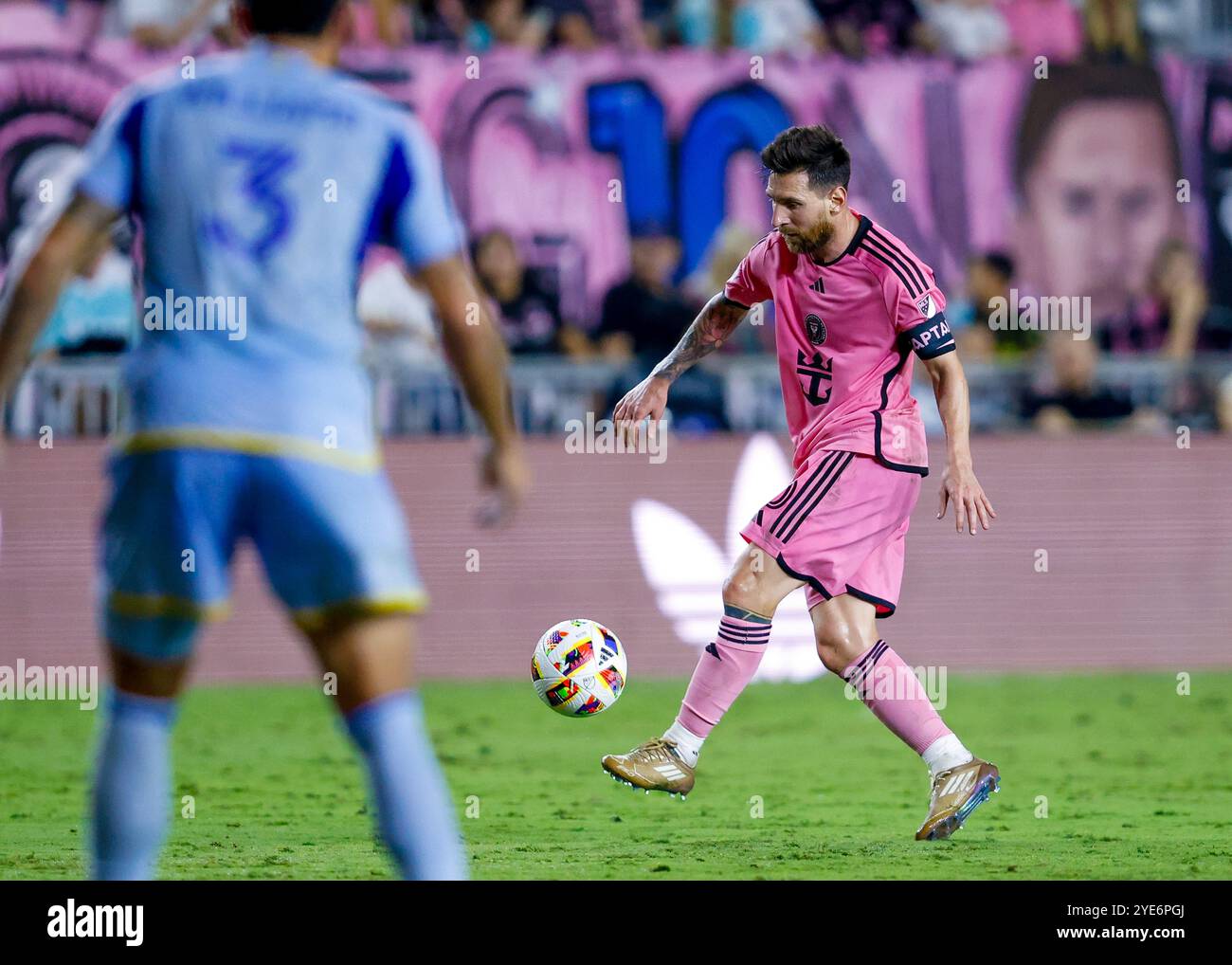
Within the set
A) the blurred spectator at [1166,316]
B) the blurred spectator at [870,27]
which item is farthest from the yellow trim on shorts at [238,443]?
the blurred spectator at [870,27]

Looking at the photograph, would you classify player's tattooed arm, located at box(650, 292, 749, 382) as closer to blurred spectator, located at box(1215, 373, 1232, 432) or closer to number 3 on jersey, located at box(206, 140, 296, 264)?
number 3 on jersey, located at box(206, 140, 296, 264)

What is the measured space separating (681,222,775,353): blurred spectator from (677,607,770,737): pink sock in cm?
646

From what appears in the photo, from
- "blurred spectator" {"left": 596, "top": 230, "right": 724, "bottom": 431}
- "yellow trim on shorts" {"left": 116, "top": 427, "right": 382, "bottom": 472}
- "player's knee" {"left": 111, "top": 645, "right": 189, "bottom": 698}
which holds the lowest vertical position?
"player's knee" {"left": 111, "top": 645, "right": 189, "bottom": 698}

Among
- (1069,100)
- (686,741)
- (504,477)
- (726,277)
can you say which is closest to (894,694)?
(686,741)

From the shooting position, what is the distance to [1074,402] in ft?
43.5

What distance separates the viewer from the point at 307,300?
176 inches

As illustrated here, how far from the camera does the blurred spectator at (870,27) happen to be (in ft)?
53.2

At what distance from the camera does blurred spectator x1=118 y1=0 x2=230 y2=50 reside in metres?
15.4

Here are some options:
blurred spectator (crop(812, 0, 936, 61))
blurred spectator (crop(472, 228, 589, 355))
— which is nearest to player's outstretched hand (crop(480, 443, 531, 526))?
blurred spectator (crop(472, 228, 589, 355))

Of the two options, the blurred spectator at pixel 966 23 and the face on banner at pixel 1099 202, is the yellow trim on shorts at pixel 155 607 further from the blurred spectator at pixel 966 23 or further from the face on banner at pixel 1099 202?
the blurred spectator at pixel 966 23

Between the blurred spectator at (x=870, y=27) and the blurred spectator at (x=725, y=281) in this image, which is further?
the blurred spectator at (x=870, y=27)

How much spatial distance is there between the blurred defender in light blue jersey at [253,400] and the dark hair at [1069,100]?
1275cm

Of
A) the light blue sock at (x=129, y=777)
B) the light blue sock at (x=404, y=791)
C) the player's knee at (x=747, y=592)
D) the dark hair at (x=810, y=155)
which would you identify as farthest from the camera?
the player's knee at (x=747, y=592)
